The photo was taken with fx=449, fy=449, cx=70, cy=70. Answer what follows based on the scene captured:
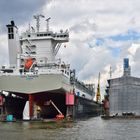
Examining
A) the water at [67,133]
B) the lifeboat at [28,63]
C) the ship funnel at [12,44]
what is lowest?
the water at [67,133]

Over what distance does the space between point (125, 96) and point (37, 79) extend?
3404cm

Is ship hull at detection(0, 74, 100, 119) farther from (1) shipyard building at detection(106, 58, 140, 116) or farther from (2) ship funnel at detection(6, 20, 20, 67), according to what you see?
(1) shipyard building at detection(106, 58, 140, 116)

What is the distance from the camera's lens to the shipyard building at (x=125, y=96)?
11603 cm

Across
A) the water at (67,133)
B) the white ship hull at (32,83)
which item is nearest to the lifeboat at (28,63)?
the white ship hull at (32,83)

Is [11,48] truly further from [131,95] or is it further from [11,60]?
[131,95]

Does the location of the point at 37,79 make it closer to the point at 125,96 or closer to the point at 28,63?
the point at 28,63

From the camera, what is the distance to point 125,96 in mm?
119000

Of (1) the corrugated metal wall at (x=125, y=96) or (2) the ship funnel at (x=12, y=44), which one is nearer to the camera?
(2) the ship funnel at (x=12, y=44)

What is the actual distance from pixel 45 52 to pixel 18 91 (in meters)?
18.8

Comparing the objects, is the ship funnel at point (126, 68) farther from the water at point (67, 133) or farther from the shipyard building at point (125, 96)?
the water at point (67, 133)

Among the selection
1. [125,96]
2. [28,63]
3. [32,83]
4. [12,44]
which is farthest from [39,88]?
[125,96]

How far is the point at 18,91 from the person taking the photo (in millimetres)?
93438

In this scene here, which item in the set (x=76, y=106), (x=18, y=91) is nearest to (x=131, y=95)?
(x=76, y=106)

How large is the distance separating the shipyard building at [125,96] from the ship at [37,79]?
1008cm
